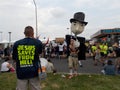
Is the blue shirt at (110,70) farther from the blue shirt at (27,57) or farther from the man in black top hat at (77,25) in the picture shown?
the blue shirt at (27,57)

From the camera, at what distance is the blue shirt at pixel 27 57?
20.5ft

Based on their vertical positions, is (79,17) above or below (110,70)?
above

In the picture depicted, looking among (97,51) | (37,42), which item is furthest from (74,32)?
(97,51)

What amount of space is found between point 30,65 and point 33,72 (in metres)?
0.15

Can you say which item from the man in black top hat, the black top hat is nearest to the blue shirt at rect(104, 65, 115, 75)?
the man in black top hat

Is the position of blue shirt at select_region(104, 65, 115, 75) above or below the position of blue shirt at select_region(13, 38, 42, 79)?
below

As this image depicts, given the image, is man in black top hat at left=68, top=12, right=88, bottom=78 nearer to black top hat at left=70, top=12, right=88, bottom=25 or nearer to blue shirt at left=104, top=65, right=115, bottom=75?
black top hat at left=70, top=12, right=88, bottom=25

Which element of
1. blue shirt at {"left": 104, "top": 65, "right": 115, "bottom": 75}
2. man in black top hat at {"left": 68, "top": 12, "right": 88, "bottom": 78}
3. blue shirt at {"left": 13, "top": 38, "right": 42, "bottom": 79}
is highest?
man in black top hat at {"left": 68, "top": 12, "right": 88, "bottom": 78}

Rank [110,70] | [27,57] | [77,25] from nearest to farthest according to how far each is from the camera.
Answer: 1. [27,57]
2. [77,25]
3. [110,70]

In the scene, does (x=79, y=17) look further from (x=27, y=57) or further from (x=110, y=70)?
(x=27, y=57)

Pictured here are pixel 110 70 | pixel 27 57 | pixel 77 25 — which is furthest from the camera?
pixel 110 70

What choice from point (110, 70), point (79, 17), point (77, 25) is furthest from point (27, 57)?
point (110, 70)

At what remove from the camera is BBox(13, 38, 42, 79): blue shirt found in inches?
246

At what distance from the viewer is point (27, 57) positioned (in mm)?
6277
